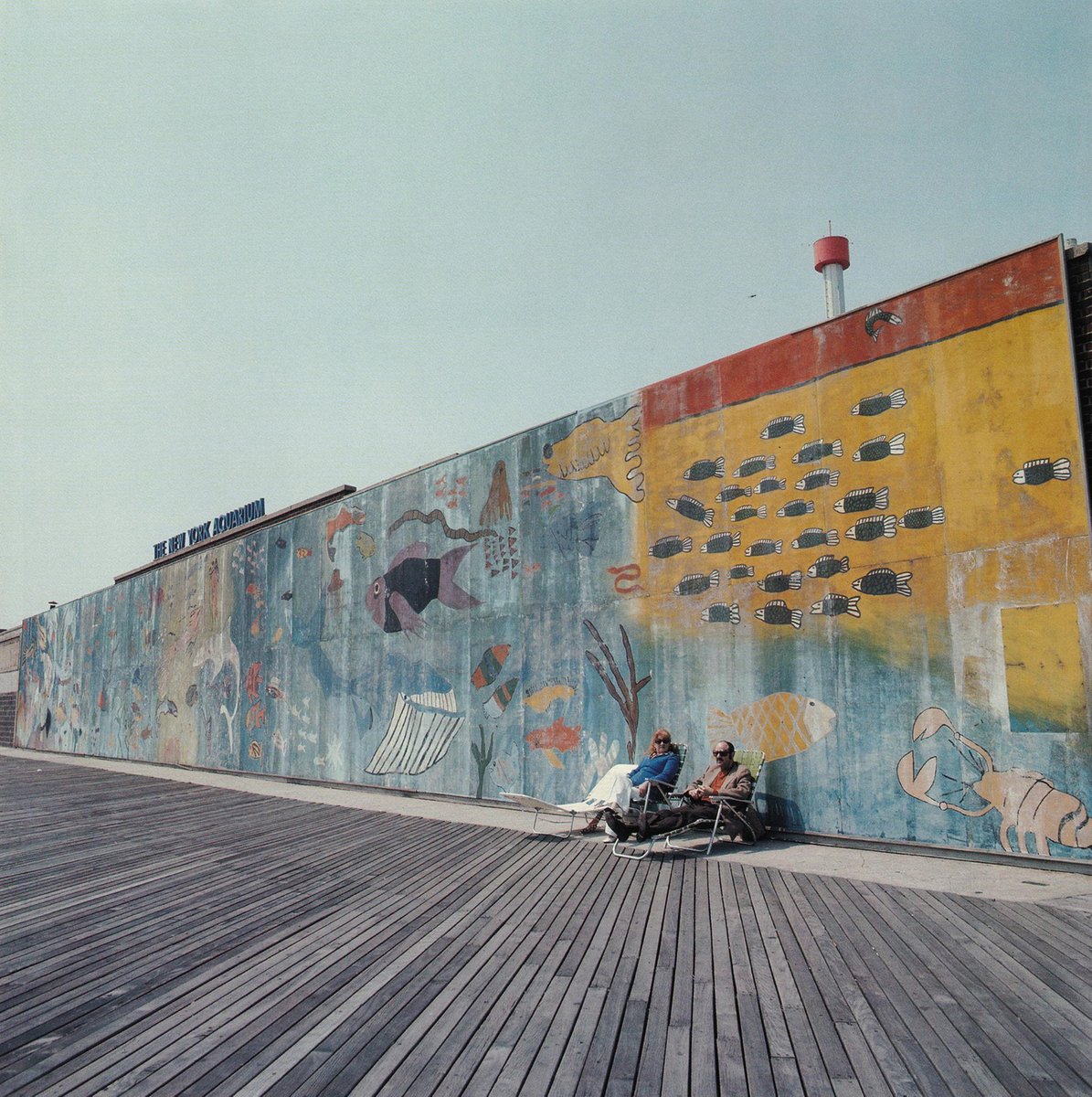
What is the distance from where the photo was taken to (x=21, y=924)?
4.78 meters

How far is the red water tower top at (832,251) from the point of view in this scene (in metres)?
14.5

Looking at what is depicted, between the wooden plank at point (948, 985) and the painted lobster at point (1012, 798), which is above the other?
the painted lobster at point (1012, 798)

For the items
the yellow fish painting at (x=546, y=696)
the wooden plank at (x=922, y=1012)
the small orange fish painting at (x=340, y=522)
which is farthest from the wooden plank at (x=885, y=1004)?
the small orange fish painting at (x=340, y=522)

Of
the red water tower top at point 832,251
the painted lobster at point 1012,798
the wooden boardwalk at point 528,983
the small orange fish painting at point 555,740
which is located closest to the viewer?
the wooden boardwalk at point 528,983

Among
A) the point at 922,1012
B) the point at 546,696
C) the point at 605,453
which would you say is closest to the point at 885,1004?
the point at 922,1012

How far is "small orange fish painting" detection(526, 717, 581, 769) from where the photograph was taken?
9.04 metres

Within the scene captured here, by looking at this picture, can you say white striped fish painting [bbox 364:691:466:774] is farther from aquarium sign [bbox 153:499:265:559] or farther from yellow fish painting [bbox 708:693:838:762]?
aquarium sign [bbox 153:499:265:559]

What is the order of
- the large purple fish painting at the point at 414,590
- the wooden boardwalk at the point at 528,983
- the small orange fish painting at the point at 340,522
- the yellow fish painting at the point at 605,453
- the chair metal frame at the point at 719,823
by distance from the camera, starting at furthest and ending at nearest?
the small orange fish painting at the point at 340,522 < the large purple fish painting at the point at 414,590 < the yellow fish painting at the point at 605,453 < the chair metal frame at the point at 719,823 < the wooden boardwalk at the point at 528,983

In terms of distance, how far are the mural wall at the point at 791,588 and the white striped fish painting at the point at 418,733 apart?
42 mm

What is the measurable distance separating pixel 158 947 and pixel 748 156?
8.63 m

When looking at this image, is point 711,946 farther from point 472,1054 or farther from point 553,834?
point 553,834

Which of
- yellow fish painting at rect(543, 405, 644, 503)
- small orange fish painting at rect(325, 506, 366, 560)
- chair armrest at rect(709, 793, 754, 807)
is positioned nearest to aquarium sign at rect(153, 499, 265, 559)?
small orange fish painting at rect(325, 506, 366, 560)

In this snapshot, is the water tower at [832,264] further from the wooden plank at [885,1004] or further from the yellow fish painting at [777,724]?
the wooden plank at [885,1004]

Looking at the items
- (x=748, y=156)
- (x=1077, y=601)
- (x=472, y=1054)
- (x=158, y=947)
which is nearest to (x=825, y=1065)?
(x=472, y=1054)
